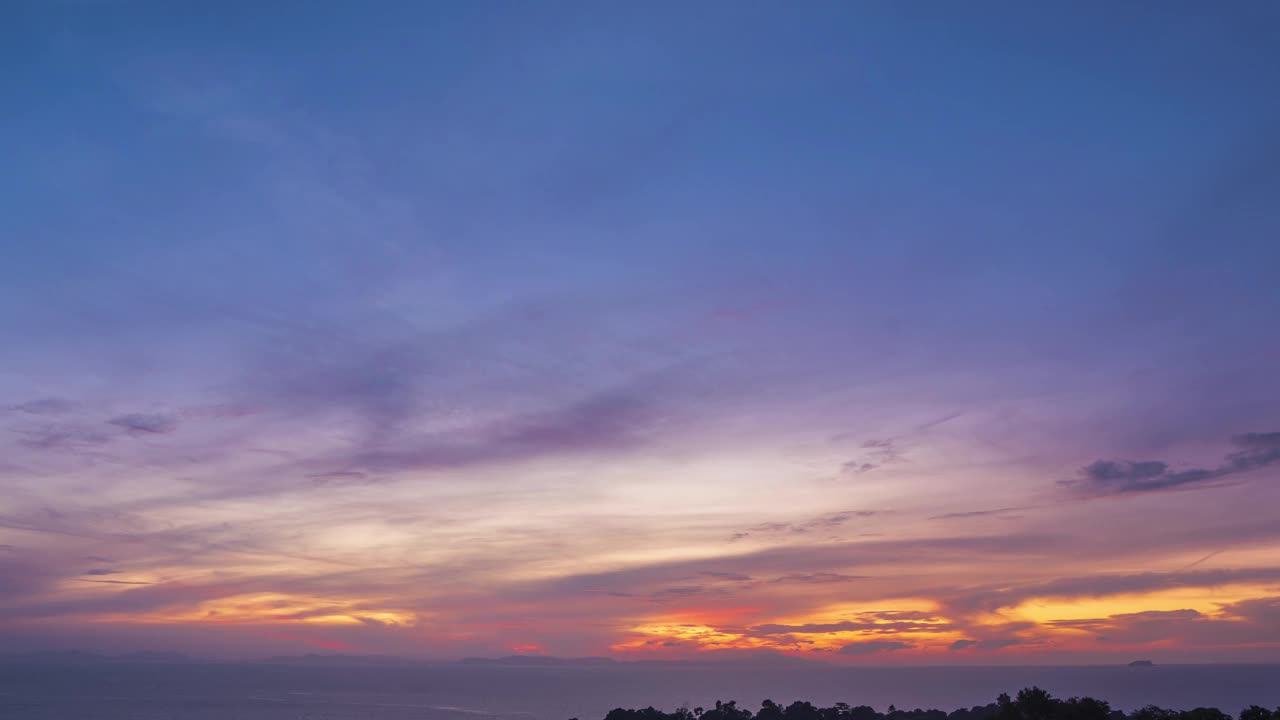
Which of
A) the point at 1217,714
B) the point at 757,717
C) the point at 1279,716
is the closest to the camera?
the point at 1279,716

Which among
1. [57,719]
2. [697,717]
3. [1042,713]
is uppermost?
[1042,713]

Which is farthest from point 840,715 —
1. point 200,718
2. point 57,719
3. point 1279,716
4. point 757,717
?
point 57,719

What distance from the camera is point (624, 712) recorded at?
359ft

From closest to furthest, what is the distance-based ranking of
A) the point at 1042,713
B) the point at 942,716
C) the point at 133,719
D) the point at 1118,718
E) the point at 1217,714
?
the point at 1217,714 → the point at 1042,713 → the point at 1118,718 → the point at 942,716 → the point at 133,719

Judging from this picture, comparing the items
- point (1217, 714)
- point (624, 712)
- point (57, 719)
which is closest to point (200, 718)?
point (57, 719)

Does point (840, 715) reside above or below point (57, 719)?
above

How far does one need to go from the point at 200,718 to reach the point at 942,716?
168m

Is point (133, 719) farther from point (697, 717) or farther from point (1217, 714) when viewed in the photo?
point (1217, 714)

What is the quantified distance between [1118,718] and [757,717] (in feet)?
142

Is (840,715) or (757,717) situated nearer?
(840,715)

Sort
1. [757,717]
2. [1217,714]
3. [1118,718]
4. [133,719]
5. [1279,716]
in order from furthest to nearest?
[133,719], [757,717], [1118,718], [1217,714], [1279,716]

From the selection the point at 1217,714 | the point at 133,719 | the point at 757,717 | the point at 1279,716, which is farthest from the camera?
the point at 133,719

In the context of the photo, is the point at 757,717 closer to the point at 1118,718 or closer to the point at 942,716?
the point at 942,716

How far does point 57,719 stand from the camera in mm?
187375
